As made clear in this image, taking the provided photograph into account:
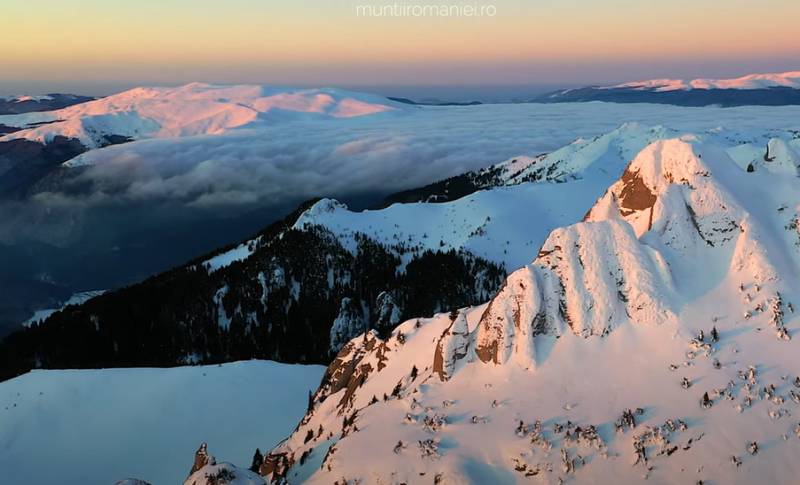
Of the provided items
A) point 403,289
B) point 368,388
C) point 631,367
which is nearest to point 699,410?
point 631,367

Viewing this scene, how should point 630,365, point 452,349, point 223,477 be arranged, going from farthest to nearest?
point 452,349 → point 630,365 → point 223,477

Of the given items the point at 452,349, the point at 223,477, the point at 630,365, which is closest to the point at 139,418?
the point at 223,477

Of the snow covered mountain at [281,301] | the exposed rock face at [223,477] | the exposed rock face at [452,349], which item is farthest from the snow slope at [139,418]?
the snow covered mountain at [281,301]

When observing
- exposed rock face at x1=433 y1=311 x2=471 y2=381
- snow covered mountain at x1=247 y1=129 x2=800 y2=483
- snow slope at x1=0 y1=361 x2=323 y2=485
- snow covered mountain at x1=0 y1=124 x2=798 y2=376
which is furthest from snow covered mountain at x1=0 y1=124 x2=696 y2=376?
snow covered mountain at x1=247 y1=129 x2=800 y2=483

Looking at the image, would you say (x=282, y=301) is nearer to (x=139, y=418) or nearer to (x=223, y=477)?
(x=139, y=418)

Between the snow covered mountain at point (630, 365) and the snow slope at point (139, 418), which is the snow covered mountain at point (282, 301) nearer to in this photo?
the snow slope at point (139, 418)

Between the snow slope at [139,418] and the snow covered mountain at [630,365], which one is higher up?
the snow covered mountain at [630,365]

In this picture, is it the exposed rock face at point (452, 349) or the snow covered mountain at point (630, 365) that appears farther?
the exposed rock face at point (452, 349)
